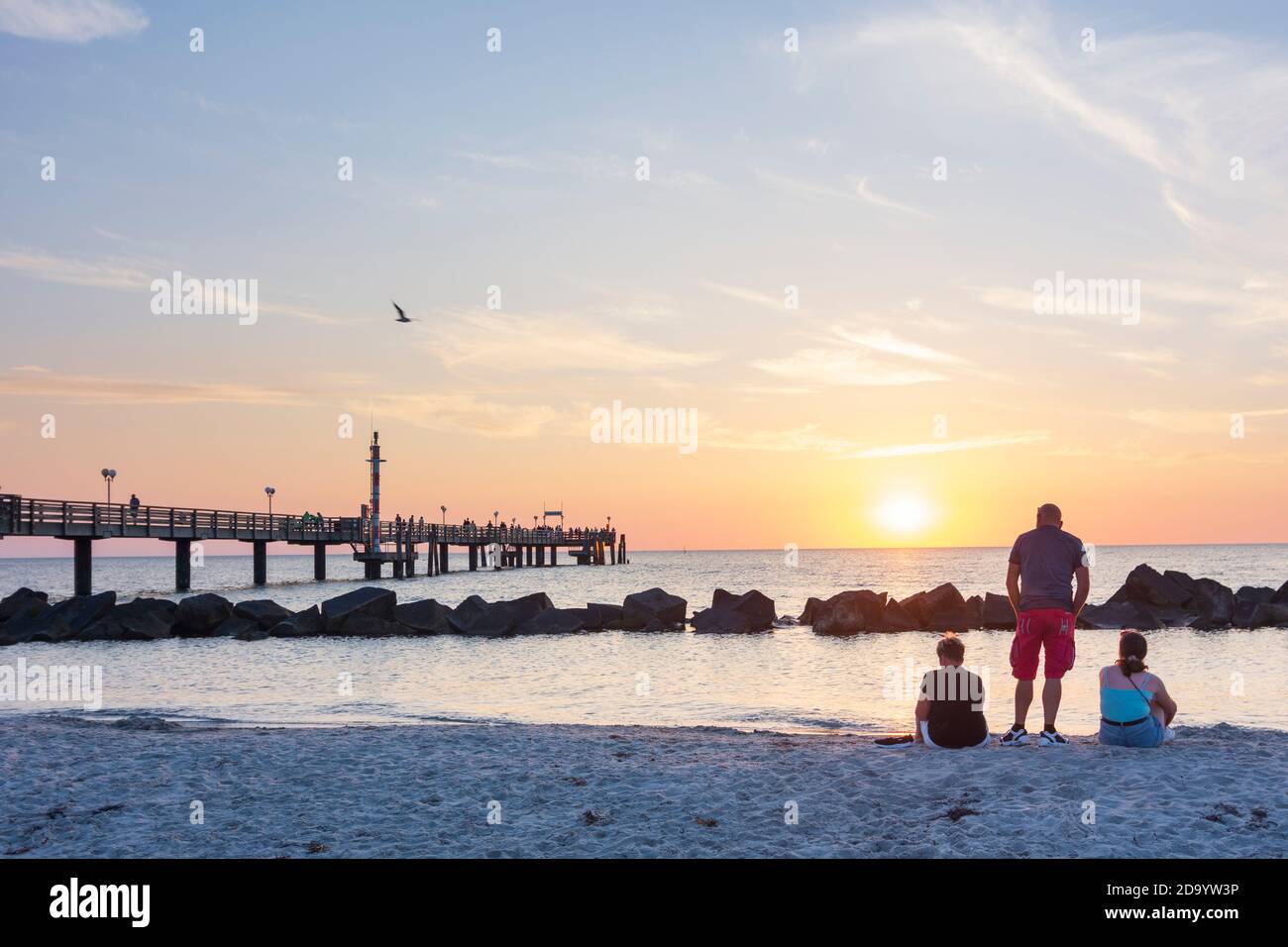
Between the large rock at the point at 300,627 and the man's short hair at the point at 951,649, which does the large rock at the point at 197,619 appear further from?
the man's short hair at the point at 951,649

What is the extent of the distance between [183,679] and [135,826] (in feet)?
53.4

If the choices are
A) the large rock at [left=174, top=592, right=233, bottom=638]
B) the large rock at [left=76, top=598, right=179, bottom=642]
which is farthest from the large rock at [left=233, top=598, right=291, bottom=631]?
the large rock at [left=76, top=598, right=179, bottom=642]

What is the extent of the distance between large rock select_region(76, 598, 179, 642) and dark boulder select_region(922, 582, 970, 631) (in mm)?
25387

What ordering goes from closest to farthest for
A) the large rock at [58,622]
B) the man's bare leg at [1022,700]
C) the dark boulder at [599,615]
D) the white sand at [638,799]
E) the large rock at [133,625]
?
the white sand at [638,799], the man's bare leg at [1022,700], the large rock at [58,622], the large rock at [133,625], the dark boulder at [599,615]

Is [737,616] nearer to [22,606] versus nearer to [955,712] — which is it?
[22,606]

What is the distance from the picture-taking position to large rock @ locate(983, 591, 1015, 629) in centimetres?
3584

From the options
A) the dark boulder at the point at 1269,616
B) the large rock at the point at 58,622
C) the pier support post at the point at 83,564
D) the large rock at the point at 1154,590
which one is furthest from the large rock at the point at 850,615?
the pier support post at the point at 83,564

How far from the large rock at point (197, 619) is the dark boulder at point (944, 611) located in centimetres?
2393

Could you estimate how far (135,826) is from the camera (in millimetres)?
7980

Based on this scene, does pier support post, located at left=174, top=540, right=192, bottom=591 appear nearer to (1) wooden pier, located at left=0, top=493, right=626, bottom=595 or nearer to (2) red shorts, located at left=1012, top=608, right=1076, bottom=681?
(1) wooden pier, located at left=0, top=493, right=626, bottom=595

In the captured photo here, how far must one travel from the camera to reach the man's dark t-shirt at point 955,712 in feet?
32.6

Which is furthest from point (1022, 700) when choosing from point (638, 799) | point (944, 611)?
point (944, 611)
